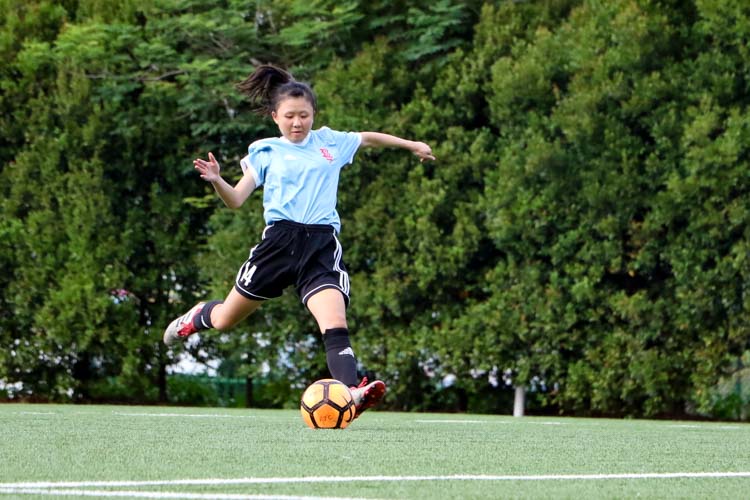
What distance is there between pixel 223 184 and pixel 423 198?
233 inches

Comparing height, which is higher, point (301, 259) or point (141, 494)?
point (301, 259)

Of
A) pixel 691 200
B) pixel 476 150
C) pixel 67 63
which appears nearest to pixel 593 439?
pixel 691 200

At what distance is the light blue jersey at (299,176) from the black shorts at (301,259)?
61 mm

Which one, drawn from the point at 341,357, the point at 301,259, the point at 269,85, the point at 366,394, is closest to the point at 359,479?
the point at 366,394

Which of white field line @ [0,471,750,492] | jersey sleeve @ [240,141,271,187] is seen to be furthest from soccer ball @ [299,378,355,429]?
white field line @ [0,471,750,492]

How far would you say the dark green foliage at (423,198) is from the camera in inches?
456

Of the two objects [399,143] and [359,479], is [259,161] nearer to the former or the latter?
[399,143]

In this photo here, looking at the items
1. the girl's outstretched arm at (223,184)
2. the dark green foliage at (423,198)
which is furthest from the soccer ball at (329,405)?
the dark green foliage at (423,198)

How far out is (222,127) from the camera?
45.5 ft

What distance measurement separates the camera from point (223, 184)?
6.97 m

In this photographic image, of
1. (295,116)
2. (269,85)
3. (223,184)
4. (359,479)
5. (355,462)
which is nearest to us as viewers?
(359,479)

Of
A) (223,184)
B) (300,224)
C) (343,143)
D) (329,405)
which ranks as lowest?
(329,405)

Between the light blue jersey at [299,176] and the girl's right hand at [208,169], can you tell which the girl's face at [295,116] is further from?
the girl's right hand at [208,169]

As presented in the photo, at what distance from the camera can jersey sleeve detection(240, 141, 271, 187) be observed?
23.7 feet
